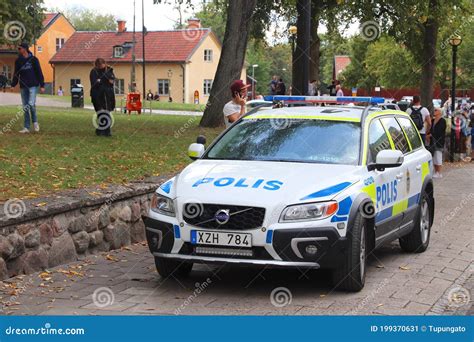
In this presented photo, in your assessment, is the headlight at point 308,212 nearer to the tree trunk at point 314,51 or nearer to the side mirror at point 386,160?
the side mirror at point 386,160

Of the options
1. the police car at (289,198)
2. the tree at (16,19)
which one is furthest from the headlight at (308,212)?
the tree at (16,19)

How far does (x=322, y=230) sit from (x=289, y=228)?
29 centimetres

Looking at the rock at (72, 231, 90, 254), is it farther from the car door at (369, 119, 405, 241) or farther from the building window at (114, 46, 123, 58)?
the building window at (114, 46, 123, 58)

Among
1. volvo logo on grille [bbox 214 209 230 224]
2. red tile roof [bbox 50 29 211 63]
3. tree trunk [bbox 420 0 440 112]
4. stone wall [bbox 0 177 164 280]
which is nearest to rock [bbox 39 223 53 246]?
stone wall [bbox 0 177 164 280]

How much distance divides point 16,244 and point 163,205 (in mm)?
Answer: 1420

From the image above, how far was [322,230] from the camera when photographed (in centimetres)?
735

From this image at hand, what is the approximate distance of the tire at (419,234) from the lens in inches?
395

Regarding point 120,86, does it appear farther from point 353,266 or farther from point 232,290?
point 353,266

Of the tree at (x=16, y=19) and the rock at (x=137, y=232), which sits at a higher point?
the tree at (x=16, y=19)

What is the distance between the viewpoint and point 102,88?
17.0m

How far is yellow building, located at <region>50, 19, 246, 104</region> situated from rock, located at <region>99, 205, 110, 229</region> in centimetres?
6881

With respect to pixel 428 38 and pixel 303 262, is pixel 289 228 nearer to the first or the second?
pixel 303 262

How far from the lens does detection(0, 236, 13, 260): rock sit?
7.77 m

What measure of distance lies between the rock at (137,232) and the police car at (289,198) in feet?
6.06
